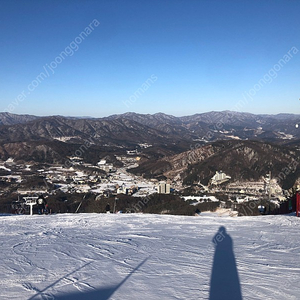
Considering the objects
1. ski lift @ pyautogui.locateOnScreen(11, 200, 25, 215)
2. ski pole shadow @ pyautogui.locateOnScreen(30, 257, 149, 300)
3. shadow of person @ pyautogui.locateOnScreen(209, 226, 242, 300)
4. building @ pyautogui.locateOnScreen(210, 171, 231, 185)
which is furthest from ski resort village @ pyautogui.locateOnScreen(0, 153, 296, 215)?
ski pole shadow @ pyautogui.locateOnScreen(30, 257, 149, 300)

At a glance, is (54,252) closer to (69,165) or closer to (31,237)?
(31,237)

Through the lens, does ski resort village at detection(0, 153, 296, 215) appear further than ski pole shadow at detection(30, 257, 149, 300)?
Yes

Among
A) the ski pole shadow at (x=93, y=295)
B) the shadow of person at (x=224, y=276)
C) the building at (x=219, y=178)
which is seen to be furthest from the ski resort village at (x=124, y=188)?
the ski pole shadow at (x=93, y=295)

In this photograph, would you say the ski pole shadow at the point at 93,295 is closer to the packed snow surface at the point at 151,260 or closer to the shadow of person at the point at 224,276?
the packed snow surface at the point at 151,260

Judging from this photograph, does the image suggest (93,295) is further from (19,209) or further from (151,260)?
(19,209)

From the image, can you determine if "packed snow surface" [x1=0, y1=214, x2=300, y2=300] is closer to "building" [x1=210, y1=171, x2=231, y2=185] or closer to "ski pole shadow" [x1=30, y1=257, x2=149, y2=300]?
"ski pole shadow" [x1=30, y1=257, x2=149, y2=300]

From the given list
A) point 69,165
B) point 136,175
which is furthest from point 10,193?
point 69,165
